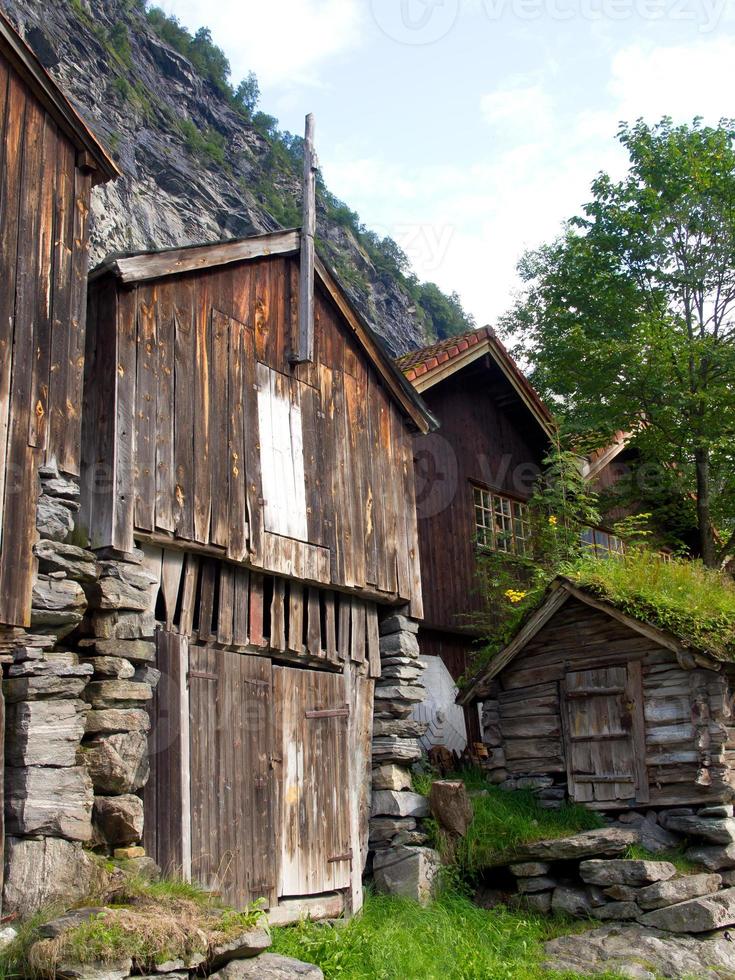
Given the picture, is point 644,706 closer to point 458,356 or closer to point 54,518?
point 458,356

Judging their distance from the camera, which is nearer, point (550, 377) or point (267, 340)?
point (267, 340)

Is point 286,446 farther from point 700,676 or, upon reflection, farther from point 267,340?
point 700,676

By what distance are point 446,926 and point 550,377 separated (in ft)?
40.4

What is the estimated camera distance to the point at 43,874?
6602 mm

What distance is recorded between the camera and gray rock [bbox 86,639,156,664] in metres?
7.66

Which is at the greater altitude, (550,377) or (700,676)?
(550,377)

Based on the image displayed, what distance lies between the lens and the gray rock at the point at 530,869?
1013 centimetres

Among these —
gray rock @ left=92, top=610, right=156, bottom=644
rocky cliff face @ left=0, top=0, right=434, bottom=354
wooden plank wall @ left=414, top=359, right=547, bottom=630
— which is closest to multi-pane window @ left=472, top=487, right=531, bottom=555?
wooden plank wall @ left=414, top=359, right=547, bottom=630

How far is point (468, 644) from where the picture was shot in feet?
49.2

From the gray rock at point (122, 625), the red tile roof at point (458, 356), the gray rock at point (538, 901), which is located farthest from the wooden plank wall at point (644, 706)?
the gray rock at point (122, 625)

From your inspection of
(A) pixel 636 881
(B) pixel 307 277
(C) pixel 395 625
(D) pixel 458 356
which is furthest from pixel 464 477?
(A) pixel 636 881

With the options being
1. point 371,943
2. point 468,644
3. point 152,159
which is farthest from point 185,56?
point 371,943

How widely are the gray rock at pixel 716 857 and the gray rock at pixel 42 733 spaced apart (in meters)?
6.43

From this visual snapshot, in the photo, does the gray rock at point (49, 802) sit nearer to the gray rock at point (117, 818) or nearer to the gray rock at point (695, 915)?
the gray rock at point (117, 818)
